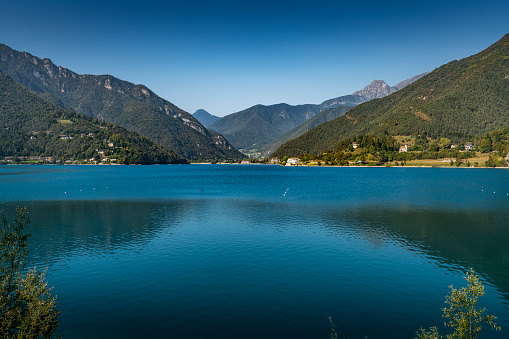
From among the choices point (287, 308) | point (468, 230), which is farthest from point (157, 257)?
point (468, 230)

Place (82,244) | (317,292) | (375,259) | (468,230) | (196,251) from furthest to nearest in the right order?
(468,230)
(82,244)
(196,251)
(375,259)
(317,292)

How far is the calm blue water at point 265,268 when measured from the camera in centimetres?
2347

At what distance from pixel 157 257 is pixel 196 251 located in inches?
205

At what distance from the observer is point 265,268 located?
35062 mm

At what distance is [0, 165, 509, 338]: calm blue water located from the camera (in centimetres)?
2347

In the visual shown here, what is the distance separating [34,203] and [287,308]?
87.8 meters

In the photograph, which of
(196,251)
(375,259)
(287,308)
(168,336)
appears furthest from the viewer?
(196,251)

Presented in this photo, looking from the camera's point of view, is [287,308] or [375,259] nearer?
[287,308]

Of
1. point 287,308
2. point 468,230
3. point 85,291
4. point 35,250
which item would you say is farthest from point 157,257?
point 468,230

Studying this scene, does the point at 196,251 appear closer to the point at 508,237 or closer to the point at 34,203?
the point at 508,237

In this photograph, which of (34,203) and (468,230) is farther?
(34,203)

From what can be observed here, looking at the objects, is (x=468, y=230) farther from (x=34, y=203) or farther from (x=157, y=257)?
(x=34, y=203)

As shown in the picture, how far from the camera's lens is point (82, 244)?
45.6 metres

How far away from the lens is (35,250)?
42.3 metres
